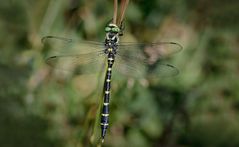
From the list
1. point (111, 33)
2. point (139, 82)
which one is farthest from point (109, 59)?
point (139, 82)

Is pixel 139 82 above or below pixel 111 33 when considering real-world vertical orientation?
below

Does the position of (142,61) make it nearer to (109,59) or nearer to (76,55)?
(109,59)

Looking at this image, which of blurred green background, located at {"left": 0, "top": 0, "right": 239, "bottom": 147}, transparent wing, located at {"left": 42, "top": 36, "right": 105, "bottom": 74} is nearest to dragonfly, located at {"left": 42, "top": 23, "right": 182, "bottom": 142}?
transparent wing, located at {"left": 42, "top": 36, "right": 105, "bottom": 74}

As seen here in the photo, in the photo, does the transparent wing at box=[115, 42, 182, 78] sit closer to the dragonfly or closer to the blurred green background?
the dragonfly

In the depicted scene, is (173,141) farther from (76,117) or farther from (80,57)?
(80,57)

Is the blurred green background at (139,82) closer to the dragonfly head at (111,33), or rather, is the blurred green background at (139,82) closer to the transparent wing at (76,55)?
the transparent wing at (76,55)

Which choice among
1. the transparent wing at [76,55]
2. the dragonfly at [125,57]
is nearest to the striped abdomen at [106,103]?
the dragonfly at [125,57]

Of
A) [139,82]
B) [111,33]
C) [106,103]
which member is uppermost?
[111,33]
